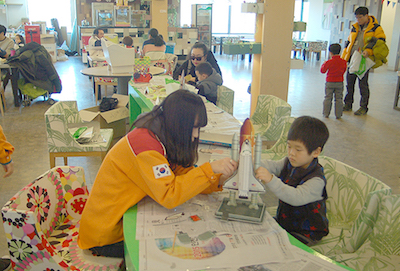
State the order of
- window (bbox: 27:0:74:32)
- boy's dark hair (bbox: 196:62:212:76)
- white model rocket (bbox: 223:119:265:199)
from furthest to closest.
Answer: window (bbox: 27:0:74:32)
boy's dark hair (bbox: 196:62:212:76)
white model rocket (bbox: 223:119:265:199)

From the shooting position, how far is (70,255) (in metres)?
1.65

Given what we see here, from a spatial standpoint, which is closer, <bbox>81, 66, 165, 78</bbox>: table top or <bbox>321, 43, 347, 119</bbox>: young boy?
<bbox>81, 66, 165, 78</bbox>: table top

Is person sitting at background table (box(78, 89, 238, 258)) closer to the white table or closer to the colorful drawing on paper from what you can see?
the colorful drawing on paper

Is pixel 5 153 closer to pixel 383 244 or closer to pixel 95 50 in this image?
pixel 383 244

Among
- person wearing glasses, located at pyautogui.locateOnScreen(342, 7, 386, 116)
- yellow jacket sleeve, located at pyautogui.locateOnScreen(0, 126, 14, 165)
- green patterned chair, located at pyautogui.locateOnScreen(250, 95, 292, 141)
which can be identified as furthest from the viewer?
person wearing glasses, located at pyautogui.locateOnScreen(342, 7, 386, 116)

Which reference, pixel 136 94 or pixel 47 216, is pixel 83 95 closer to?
pixel 136 94

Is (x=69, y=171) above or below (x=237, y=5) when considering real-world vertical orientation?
below

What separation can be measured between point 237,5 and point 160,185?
17405mm

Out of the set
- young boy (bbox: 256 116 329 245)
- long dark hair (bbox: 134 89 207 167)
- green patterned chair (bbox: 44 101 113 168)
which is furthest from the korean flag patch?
green patterned chair (bbox: 44 101 113 168)

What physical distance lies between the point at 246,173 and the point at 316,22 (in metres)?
15.8

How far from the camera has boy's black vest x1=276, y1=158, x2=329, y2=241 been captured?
1.67 metres

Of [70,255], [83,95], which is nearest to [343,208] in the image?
[70,255]

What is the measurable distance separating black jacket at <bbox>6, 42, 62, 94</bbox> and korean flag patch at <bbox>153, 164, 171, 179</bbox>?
535 cm

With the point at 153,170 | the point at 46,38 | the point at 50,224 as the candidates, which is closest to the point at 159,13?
the point at 46,38
